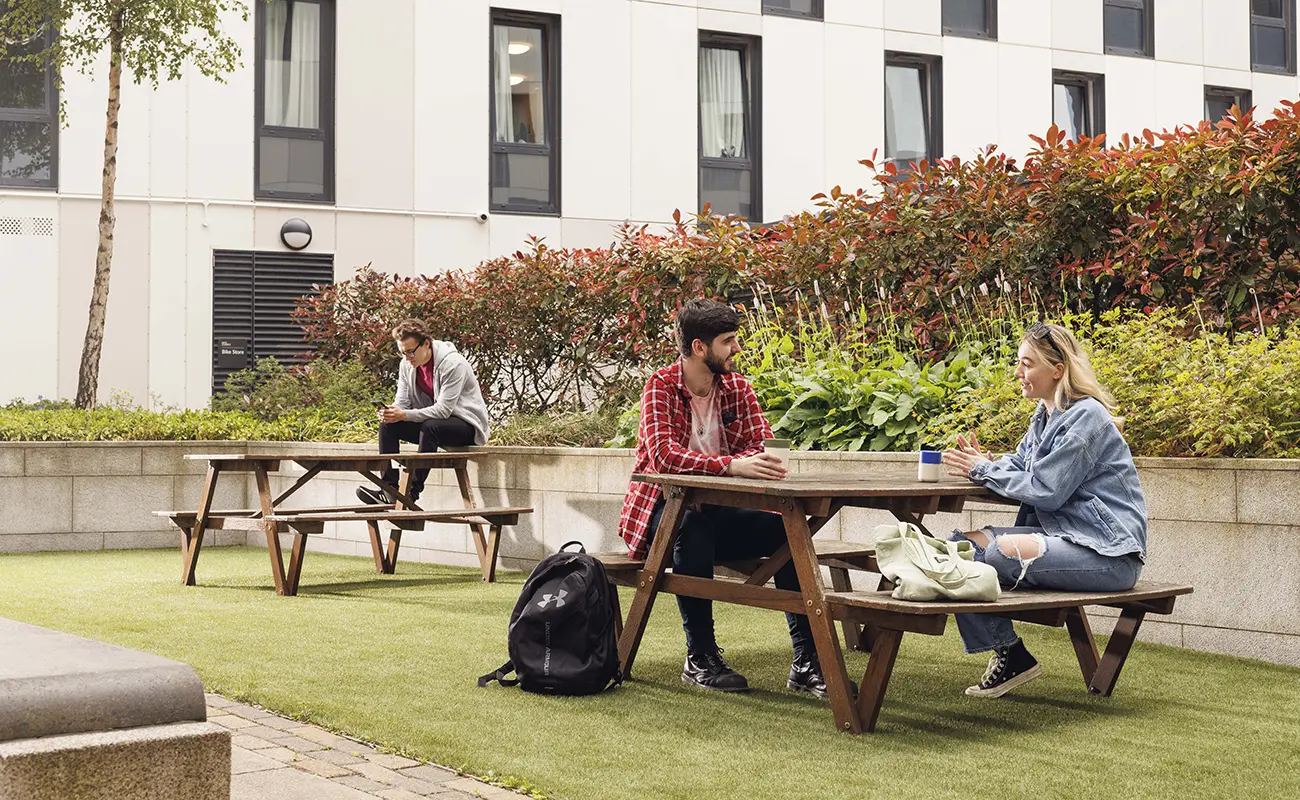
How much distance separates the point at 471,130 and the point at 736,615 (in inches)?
446

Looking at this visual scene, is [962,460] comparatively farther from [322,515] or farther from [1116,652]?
[322,515]

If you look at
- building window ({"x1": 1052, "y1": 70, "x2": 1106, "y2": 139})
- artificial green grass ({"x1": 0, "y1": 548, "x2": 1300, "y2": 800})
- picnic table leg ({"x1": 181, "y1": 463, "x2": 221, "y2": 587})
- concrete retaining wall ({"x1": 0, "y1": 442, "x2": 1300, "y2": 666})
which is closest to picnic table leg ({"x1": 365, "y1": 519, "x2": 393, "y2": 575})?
concrete retaining wall ({"x1": 0, "y1": 442, "x2": 1300, "y2": 666})

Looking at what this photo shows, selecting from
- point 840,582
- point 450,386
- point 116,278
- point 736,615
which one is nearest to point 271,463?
point 450,386

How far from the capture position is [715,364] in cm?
637

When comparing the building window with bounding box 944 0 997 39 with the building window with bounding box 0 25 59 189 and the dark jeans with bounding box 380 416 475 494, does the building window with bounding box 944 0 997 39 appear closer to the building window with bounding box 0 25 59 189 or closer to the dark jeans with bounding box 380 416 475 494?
the building window with bounding box 0 25 59 189

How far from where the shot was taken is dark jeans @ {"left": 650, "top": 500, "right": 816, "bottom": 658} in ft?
20.4

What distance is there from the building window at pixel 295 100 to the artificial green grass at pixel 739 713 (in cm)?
984

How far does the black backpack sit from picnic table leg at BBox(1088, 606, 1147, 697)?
1962 mm

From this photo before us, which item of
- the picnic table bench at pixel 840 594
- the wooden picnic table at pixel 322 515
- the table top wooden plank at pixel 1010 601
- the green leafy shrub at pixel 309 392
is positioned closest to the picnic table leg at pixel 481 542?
the wooden picnic table at pixel 322 515

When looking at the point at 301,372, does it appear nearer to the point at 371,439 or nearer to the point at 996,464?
the point at 371,439

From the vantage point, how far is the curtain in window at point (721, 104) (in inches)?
780

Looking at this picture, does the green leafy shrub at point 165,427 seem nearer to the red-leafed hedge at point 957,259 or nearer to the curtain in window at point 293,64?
the red-leafed hedge at point 957,259

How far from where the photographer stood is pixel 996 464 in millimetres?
5785

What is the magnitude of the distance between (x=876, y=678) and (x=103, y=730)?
9.73 feet
